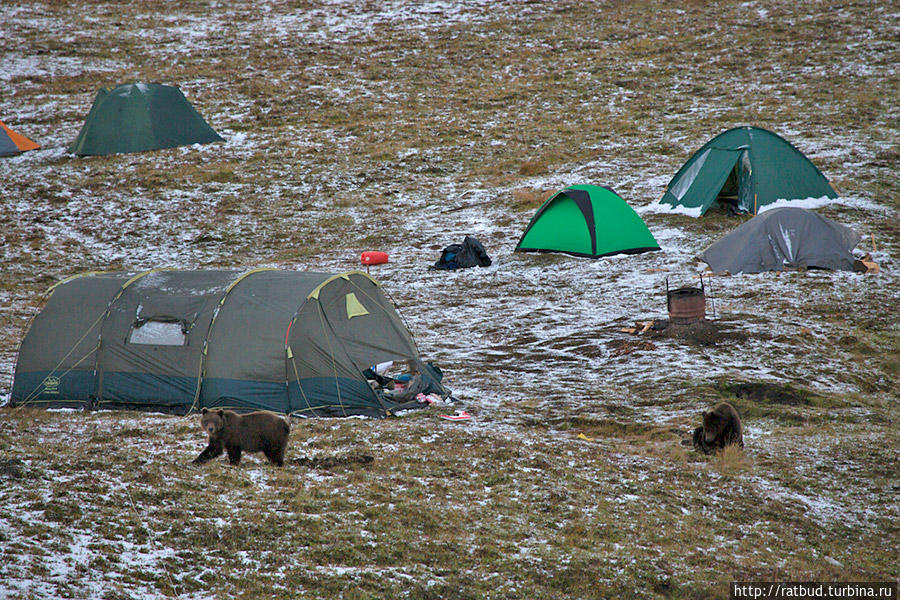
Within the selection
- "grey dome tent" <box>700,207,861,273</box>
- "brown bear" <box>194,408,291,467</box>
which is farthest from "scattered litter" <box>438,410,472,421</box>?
"grey dome tent" <box>700,207,861,273</box>

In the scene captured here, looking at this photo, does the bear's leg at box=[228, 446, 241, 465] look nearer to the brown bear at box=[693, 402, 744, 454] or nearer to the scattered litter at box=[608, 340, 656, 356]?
the brown bear at box=[693, 402, 744, 454]

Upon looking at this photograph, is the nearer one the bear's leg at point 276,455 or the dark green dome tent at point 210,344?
the bear's leg at point 276,455

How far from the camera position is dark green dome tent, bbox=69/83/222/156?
91.4 ft

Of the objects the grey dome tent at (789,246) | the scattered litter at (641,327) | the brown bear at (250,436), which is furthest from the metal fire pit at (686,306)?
the brown bear at (250,436)

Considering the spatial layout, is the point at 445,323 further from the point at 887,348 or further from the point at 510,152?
the point at 510,152

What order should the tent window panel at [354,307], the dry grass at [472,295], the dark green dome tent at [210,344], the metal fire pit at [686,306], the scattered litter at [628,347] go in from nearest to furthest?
the dry grass at [472,295], the dark green dome tent at [210,344], the tent window panel at [354,307], the scattered litter at [628,347], the metal fire pit at [686,306]

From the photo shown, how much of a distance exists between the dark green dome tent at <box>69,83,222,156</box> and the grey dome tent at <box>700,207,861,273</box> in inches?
758

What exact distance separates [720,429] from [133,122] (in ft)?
79.2

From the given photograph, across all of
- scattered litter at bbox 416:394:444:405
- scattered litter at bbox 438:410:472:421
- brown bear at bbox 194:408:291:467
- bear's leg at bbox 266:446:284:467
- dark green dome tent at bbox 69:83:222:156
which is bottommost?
scattered litter at bbox 438:410:472:421

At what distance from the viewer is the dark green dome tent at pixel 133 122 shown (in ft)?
91.4

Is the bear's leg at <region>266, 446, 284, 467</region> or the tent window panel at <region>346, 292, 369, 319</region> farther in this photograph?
the tent window panel at <region>346, 292, 369, 319</region>

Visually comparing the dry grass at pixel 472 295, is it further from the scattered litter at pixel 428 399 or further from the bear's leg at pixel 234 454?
the scattered litter at pixel 428 399

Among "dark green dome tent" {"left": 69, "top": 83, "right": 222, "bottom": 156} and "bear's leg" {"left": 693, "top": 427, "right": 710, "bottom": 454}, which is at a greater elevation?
"dark green dome tent" {"left": 69, "top": 83, "right": 222, "bottom": 156}

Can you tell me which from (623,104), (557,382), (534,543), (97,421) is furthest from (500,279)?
(623,104)
